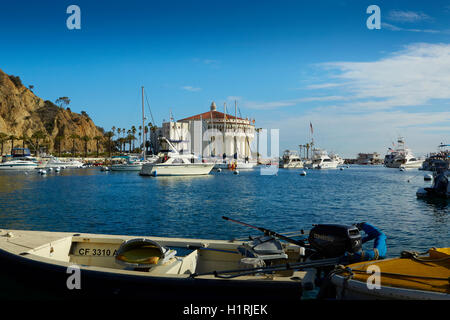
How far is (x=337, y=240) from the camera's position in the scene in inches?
286

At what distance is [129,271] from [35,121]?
14794 centimetres

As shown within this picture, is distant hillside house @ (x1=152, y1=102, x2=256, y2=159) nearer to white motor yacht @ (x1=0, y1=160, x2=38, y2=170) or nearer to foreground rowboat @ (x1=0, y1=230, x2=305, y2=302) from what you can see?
white motor yacht @ (x1=0, y1=160, x2=38, y2=170)

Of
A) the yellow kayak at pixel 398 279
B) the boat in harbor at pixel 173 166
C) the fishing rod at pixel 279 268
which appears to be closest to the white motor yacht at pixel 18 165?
the boat in harbor at pixel 173 166

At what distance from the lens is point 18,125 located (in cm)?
12606

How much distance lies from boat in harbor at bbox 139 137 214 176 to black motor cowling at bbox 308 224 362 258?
5209cm

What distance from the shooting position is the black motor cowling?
23.6 feet

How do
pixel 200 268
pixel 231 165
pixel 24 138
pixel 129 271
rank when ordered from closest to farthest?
pixel 129 271 < pixel 200 268 < pixel 231 165 < pixel 24 138

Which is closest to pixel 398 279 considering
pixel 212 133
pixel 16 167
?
pixel 16 167

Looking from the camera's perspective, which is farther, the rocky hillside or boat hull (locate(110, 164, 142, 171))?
the rocky hillside

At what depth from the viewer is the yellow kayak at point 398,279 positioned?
542 cm

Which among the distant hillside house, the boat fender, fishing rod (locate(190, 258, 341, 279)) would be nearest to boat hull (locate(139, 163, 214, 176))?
the boat fender

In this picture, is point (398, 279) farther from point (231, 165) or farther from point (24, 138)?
point (24, 138)
